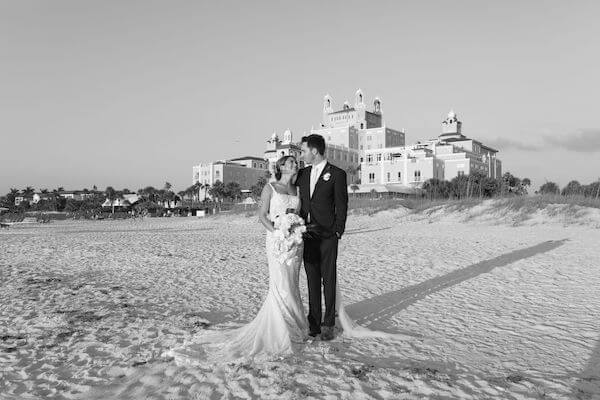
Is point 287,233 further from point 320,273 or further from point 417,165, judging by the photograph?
point 417,165

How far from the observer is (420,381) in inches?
160

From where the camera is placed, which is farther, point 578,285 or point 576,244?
point 576,244

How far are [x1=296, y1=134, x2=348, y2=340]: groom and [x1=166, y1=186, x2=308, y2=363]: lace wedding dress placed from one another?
16 cm

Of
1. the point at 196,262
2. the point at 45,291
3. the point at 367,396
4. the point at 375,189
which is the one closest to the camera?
the point at 367,396

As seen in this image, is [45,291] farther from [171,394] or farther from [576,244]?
[576,244]

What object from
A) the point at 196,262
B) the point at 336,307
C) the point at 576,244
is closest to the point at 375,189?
the point at 576,244

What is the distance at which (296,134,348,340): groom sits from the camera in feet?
17.0

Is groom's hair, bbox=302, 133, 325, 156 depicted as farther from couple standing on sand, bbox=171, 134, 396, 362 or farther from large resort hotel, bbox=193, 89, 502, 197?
large resort hotel, bbox=193, 89, 502, 197

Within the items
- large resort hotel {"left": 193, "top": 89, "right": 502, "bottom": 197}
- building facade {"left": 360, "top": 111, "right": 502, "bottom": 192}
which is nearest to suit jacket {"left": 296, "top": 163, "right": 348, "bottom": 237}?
large resort hotel {"left": 193, "top": 89, "right": 502, "bottom": 197}

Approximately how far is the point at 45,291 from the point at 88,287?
70cm

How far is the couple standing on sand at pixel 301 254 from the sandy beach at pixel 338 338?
31 centimetres

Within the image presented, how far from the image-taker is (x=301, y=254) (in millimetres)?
5273

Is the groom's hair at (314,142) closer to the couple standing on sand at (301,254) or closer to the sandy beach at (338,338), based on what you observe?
the couple standing on sand at (301,254)

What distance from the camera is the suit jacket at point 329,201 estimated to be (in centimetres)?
518
